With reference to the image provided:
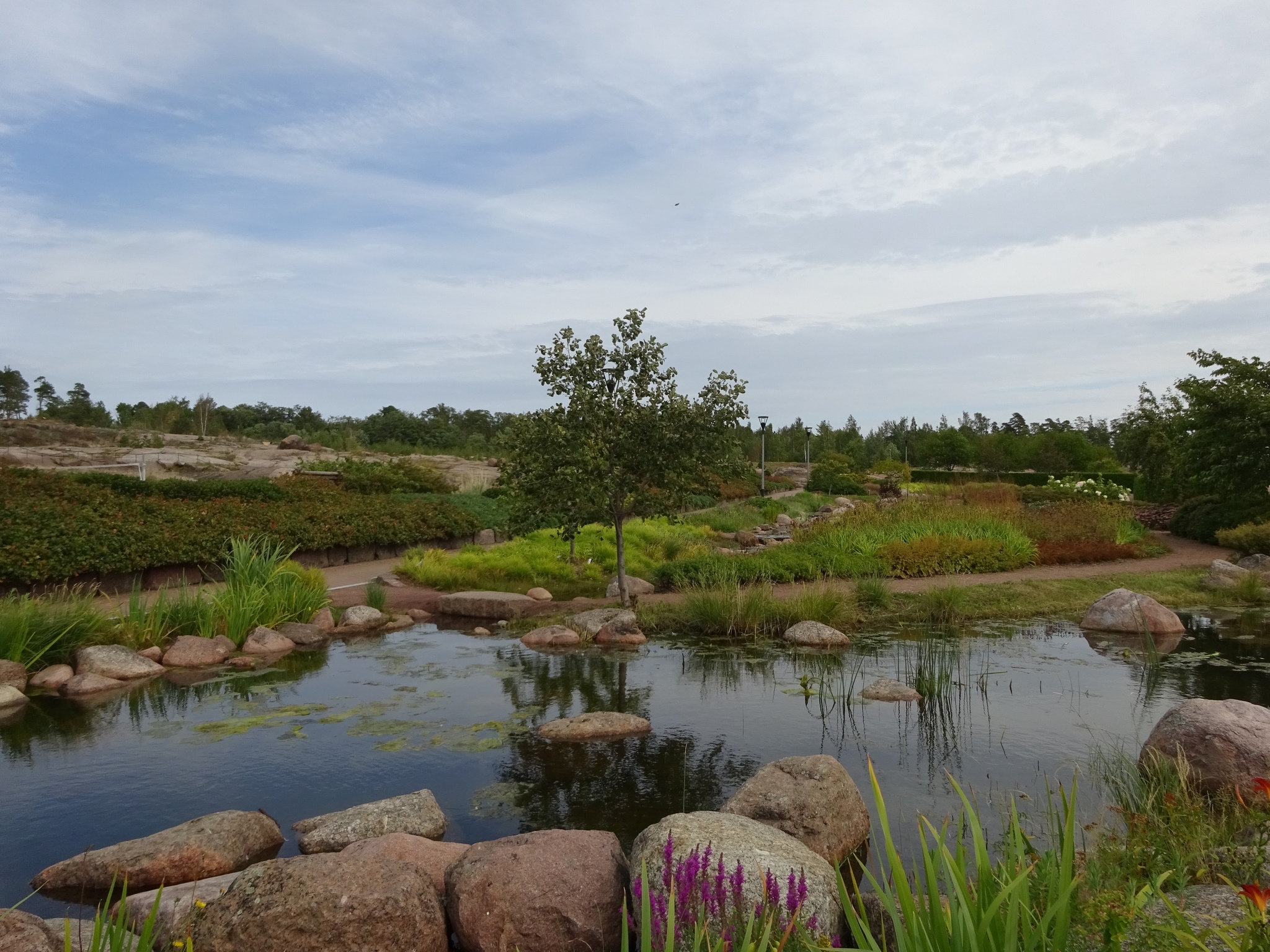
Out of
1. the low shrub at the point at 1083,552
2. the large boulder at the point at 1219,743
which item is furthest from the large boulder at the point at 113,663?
the low shrub at the point at 1083,552

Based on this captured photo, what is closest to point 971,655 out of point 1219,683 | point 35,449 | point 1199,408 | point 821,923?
point 1219,683

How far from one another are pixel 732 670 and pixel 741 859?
5.77 m

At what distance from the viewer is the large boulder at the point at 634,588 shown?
13.6 metres

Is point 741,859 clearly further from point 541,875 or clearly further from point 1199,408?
point 1199,408

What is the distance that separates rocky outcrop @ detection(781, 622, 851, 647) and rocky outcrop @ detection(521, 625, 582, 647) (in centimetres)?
260

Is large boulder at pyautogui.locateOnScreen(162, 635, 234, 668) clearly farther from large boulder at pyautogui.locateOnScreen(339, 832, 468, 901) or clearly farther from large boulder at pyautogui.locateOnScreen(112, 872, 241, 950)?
large boulder at pyautogui.locateOnScreen(339, 832, 468, 901)

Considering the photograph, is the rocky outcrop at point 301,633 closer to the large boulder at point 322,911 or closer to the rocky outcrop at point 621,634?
the rocky outcrop at point 621,634

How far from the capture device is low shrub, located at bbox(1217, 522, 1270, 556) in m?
15.7

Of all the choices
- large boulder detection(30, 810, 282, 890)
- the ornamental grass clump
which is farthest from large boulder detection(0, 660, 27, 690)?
the ornamental grass clump

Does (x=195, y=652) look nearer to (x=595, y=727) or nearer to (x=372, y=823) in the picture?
(x=595, y=727)

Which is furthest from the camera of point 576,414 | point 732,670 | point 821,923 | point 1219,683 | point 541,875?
point 576,414

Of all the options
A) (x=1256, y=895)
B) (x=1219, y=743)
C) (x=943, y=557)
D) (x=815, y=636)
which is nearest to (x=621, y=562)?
(x=815, y=636)

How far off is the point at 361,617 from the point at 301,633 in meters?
1.01

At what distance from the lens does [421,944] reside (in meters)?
3.76
